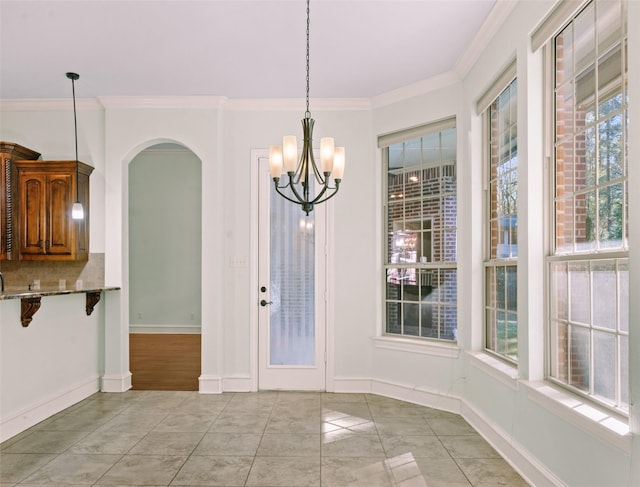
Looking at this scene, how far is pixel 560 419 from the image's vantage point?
2.63 meters

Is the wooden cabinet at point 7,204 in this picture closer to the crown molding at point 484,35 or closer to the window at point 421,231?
the window at point 421,231

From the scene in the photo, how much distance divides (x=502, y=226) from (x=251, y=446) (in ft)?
7.99

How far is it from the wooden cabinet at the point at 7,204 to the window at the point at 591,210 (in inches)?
193

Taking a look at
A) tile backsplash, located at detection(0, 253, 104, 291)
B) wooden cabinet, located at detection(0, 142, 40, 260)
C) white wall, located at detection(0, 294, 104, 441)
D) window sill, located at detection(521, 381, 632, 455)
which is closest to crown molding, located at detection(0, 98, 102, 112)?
wooden cabinet, located at detection(0, 142, 40, 260)

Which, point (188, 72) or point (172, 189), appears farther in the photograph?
point (172, 189)

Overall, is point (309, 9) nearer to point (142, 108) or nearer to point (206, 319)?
point (142, 108)

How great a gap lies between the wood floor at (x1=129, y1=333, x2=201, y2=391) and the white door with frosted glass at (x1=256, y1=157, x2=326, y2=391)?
975 mm

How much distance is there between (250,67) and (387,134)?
60.1 inches

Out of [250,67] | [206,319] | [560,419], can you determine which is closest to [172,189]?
[206,319]

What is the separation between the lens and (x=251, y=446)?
361 cm

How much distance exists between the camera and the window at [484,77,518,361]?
3.54m

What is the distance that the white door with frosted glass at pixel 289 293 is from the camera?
5.22 metres

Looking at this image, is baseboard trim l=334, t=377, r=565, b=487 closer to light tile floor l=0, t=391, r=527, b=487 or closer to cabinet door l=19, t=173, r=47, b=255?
light tile floor l=0, t=391, r=527, b=487

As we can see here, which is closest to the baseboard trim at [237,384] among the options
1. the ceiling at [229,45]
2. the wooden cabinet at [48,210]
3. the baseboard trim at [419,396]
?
the baseboard trim at [419,396]
